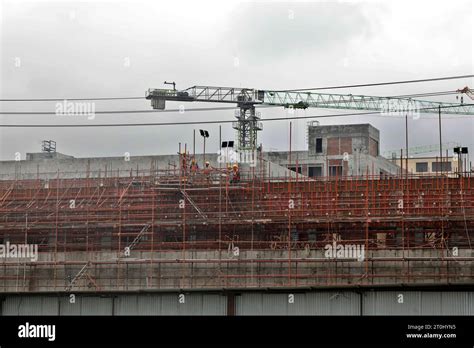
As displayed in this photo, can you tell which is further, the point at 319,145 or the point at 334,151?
the point at 319,145

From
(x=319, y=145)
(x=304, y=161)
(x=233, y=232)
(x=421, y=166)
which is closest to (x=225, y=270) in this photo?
(x=233, y=232)

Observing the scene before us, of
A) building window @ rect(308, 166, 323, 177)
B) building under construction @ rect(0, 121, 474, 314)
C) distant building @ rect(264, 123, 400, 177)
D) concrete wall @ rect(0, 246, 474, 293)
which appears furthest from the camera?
building window @ rect(308, 166, 323, 177)

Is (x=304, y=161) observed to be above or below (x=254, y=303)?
above

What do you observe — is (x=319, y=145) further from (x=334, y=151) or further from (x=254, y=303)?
(x=254, y=303)

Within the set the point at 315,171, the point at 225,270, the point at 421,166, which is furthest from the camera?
the point at 421,166

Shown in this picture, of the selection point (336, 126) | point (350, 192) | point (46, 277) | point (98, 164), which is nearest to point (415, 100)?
point (336, 126)

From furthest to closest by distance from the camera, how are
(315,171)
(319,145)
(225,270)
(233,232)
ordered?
(319,145), (315,171), (233,232), (225,270)

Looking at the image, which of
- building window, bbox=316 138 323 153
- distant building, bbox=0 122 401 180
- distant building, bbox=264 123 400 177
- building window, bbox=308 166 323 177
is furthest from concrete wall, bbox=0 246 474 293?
building window, bbox=316 138 323 153

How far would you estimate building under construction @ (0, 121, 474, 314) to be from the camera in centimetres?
4294

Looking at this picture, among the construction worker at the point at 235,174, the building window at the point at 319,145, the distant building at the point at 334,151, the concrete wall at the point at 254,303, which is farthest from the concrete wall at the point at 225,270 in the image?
the building window at the point at 319,145

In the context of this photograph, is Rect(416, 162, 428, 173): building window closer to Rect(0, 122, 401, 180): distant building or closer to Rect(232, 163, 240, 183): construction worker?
Rect(0, 122, 401, 180): distant building

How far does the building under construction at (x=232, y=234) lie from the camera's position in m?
42.9

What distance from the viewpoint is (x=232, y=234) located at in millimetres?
48156
